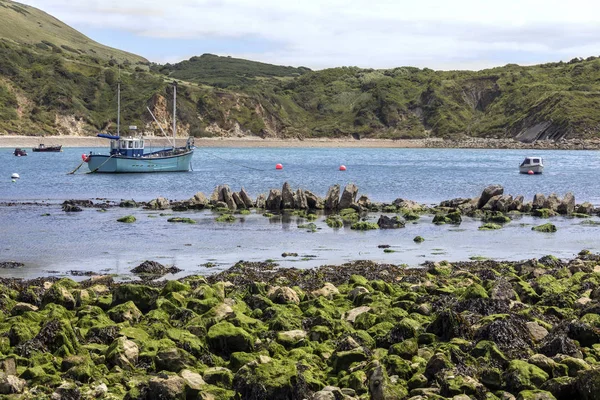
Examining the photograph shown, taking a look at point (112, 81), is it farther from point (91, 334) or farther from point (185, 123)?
point (91, 334)

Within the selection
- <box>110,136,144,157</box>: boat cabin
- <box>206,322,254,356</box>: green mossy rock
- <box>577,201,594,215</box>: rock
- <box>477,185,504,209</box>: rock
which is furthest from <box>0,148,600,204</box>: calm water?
<box>206,322,254,356</box>: green mossy rock

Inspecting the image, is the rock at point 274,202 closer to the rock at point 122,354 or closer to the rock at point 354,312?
the rock at point 354,312

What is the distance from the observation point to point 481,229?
35.1 m

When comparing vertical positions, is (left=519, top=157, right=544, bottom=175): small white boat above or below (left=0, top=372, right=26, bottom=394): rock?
below

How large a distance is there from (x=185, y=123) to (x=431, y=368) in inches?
6685

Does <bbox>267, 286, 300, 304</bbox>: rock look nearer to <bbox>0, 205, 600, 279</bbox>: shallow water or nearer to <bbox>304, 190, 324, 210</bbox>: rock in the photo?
<bbox>0, 205, 600, 279</bbox>: shallow water

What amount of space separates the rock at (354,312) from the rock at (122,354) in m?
4.22

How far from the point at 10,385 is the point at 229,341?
3555 mm

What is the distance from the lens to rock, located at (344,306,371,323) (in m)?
15.4

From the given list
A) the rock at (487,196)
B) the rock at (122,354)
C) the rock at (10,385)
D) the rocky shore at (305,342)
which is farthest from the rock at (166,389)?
the rock at (487,196)

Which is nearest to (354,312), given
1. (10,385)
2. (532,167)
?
(10,385)

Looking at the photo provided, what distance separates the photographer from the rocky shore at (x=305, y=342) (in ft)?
37.2

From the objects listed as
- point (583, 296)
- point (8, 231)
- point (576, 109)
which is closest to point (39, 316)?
point (583, 296)

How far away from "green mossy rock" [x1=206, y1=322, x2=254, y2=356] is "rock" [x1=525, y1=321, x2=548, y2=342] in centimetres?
470
